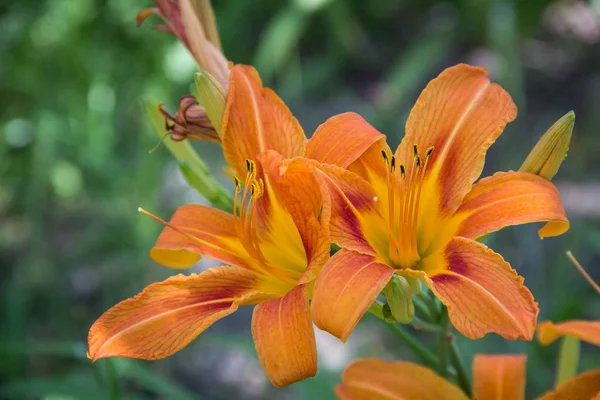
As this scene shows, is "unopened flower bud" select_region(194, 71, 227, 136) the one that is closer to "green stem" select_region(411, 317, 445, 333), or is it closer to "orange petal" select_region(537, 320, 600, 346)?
"green stem" select_region(411, 317, 445, 333)

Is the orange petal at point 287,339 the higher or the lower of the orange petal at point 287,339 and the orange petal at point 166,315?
the higher

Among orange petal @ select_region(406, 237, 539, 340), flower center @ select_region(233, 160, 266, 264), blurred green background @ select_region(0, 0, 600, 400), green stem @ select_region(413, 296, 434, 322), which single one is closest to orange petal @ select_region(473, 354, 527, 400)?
green stem @ select_region(413, 296, 434, 322)

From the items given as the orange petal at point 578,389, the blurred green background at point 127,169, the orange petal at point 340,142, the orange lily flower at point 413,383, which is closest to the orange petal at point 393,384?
the orange lily flower at point 413,383

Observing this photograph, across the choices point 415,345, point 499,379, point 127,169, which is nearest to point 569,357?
point 499,379

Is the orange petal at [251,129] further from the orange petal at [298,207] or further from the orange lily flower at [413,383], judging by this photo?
the orange lily flower at [413,383]

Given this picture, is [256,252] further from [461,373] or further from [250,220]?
[461,373]

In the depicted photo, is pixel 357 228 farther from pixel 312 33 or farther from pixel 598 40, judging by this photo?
pixel 598 40

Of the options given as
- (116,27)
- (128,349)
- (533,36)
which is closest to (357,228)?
(128,349)
